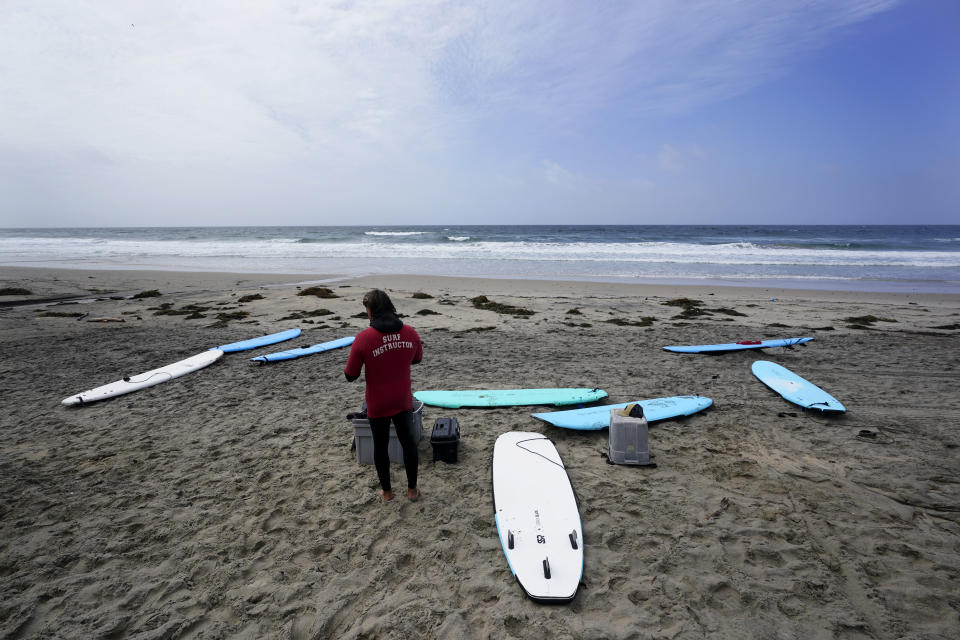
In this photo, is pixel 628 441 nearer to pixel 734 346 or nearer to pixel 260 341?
pixel 734 346

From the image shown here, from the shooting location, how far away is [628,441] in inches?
157

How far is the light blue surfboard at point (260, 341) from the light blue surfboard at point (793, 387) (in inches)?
306

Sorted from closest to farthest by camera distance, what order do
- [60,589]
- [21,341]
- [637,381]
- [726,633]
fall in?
[726,633] → [60,589] → [637,381] → [21,341]

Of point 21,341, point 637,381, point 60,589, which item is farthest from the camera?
point 21,341

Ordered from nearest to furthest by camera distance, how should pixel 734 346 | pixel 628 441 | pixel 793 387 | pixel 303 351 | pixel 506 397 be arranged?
pixel 628 441 < pixel 506 397 < pixel 793 387 < pixel 303 351 < pixel 734 346

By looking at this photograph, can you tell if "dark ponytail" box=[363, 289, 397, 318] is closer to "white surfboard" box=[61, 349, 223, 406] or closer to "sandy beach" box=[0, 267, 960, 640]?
"sandy beach" box=[0, 267, 960, 640]

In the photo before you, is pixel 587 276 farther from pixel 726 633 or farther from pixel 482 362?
pixel 726 633

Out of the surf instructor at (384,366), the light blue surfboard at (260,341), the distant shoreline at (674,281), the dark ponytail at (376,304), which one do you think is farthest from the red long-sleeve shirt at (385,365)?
the distant shoreline at (674,281)

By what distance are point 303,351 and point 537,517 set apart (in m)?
5.34

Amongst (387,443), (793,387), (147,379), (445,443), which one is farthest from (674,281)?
(147,379)

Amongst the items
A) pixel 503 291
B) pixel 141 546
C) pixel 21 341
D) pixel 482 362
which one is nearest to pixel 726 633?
pixel 141 546

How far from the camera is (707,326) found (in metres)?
9.48

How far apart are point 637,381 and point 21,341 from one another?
406 inches

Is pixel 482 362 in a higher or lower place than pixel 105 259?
lower
